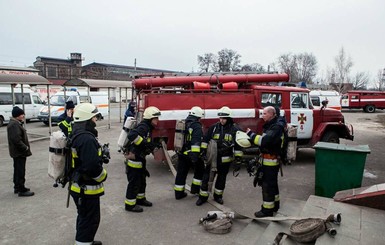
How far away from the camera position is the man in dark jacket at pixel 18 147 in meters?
5.53

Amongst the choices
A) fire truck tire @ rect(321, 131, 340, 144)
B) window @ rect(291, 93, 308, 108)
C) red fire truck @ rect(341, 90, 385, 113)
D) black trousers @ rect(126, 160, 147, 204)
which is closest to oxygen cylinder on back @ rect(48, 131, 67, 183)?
black trousers @ rect(126, 160, 147, 204)

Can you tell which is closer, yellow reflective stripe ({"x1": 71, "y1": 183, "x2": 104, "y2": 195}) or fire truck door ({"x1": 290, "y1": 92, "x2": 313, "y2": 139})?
yellow reflective stripe ({"x1": 71, "y1": 183, "x2": 104, "y2": 195})

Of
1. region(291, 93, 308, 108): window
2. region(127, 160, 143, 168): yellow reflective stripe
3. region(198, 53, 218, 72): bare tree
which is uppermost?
region(198, 53, 218, 72): bare tree

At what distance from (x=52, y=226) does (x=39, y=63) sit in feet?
167

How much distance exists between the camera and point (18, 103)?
1662 centimetres

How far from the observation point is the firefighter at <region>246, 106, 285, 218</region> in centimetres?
454

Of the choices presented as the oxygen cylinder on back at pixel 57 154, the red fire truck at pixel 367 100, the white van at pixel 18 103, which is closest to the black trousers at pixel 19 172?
the oxygen cylinder on back at pixel 57 154

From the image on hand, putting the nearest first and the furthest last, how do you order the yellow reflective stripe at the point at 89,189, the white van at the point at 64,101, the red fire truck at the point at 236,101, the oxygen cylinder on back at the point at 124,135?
the yellow reflective stripe at the point at 89,189 → the oxygen cylinder on back at the point at 124,135 → the red fire truck at the point at 236,101 → the white van at the point at 64,101

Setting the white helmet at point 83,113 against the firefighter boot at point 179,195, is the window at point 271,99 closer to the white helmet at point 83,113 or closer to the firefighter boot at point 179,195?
the firefighter boot at point 179,195

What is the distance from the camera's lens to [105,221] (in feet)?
15.2

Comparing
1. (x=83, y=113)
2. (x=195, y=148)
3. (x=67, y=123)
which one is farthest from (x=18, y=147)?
(x=195, y=148)

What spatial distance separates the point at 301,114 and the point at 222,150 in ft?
13.1

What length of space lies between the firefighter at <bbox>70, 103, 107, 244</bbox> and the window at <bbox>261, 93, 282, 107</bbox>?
526cm

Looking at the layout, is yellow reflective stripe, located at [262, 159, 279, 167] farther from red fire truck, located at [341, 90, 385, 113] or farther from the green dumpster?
red fire truck, located at [341, 90, 385, 113]
